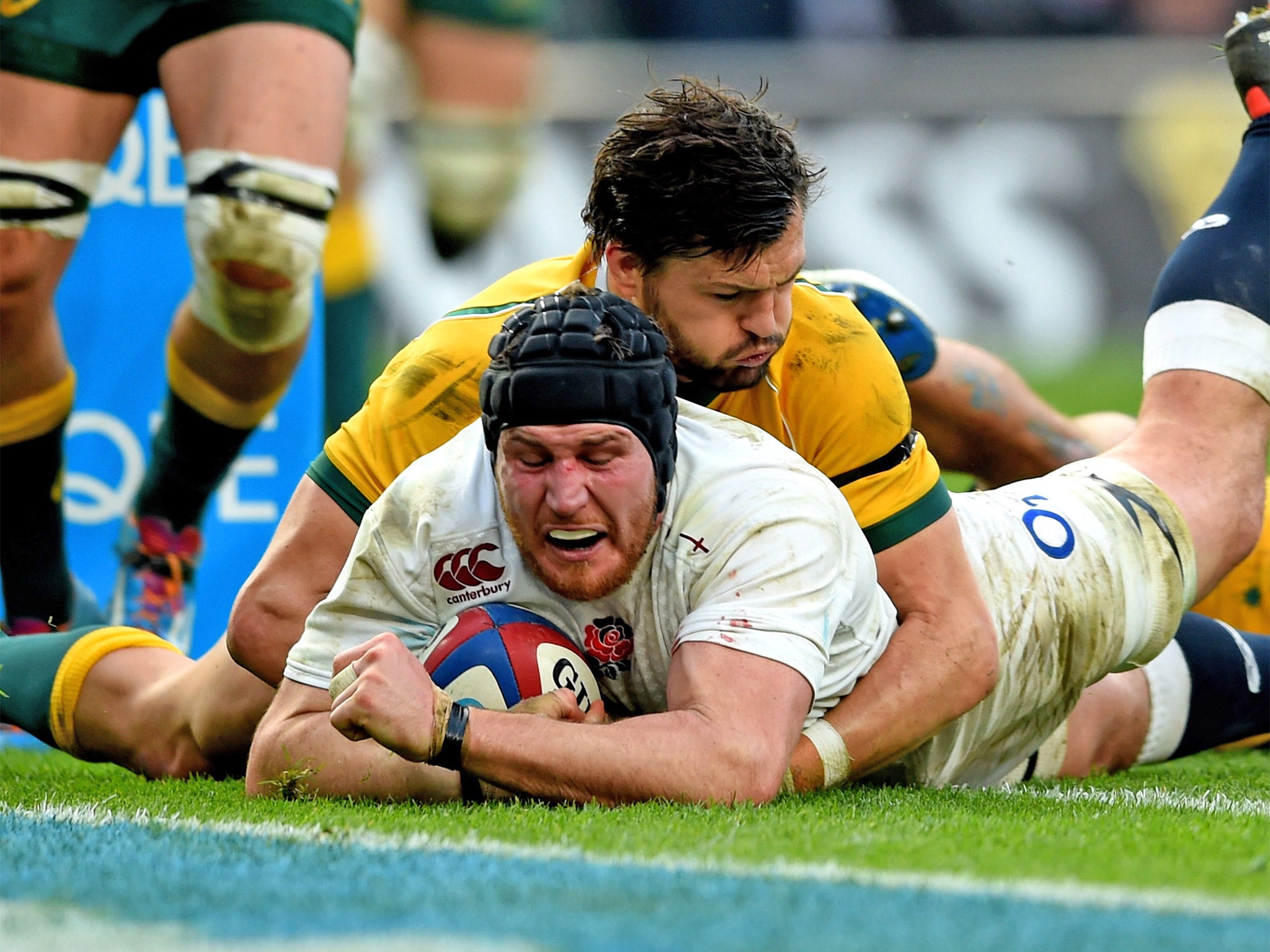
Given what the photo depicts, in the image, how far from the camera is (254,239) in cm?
505

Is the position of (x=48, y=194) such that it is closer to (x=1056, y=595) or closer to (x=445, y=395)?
(x=445, y=395)

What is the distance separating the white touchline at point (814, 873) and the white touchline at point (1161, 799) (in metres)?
1.02

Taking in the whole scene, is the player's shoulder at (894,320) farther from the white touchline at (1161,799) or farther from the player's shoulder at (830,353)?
the white touchline at (1161,799)

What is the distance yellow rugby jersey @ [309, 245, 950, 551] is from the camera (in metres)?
3.65

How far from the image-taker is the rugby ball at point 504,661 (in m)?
3.18

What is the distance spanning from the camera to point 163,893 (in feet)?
7.86

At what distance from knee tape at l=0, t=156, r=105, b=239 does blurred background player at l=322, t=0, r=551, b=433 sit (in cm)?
113

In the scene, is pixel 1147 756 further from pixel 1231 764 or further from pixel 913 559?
pixel 913 559

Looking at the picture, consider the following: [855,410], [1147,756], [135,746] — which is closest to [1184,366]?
[1147,756]

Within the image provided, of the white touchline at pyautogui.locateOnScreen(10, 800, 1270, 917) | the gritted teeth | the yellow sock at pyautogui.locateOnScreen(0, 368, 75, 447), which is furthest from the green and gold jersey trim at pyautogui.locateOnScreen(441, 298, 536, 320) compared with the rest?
the yellow sock at pyautogui.locateOnScreen(0, 368, 75, 447)

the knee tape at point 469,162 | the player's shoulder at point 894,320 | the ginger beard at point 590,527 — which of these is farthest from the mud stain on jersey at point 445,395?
the knee tape at point 469,162

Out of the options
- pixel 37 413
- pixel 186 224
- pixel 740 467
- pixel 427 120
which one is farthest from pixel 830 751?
pixel 427 120

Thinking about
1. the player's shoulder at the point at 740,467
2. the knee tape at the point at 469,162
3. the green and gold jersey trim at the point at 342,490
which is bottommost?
the green and gold jersey trim at the point at 342,490

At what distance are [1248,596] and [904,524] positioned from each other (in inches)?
75.6
